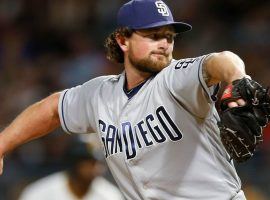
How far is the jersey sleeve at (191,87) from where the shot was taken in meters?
2.91

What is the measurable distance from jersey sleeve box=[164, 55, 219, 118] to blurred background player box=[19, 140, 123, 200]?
1.81m

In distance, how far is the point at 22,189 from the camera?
6.06 metres

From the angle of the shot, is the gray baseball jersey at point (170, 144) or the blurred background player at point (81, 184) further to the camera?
the blurred background player at point (81, 184)

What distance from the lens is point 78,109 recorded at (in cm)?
370

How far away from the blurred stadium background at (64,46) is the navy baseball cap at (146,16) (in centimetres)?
276

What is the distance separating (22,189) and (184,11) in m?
2.69

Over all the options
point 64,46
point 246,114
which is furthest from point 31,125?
point 64,46

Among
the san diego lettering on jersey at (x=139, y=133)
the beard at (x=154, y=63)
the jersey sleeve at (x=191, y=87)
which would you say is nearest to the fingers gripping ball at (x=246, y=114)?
the jersey sleeve at (x=191, y=87)

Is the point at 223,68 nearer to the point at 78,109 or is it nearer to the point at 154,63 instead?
the point at 154,63

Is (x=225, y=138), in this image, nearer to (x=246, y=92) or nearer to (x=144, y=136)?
(x=246, y=92)

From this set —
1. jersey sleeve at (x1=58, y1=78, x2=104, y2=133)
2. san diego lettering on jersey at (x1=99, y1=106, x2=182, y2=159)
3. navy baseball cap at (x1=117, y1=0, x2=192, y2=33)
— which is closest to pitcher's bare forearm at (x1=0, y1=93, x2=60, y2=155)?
jersey sleeve at (x1=58, y1=78, x2=104, y2=133)

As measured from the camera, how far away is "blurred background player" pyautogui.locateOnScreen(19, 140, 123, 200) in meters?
4.86

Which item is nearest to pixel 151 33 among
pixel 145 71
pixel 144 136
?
pixel 145 71

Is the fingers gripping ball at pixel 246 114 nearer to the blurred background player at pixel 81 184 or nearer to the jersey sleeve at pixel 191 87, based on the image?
the jersey sleeve at pixel 191 87
